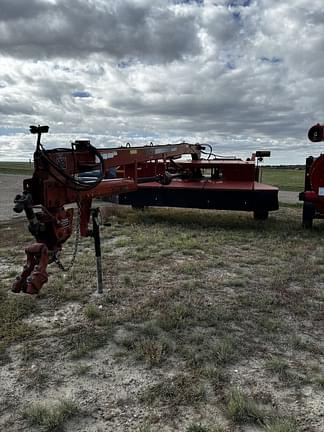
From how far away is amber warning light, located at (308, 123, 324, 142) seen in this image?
731 cm

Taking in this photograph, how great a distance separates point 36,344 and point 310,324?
7.93 ft

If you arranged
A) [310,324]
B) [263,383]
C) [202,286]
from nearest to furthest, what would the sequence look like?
[263,383] → [310,324] → [202,286]

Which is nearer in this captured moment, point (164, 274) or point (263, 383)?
point (263, 383)

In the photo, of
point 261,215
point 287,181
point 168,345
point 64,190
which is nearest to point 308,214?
point 261,215

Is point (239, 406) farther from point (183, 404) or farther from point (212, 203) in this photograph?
point (212, 203)

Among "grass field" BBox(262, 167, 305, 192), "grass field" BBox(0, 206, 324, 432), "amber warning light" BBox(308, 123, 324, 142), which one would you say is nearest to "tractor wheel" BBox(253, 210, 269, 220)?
"amber warning light" BBox(308, 123, 324, 142)

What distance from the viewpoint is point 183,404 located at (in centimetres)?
250

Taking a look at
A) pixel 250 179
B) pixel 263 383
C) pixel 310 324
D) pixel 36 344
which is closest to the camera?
pixel 263 383

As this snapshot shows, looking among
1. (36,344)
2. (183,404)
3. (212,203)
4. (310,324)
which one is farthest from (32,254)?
(212,203)

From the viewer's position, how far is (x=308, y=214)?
7.80 metres

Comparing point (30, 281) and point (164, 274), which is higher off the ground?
point (30, 281)

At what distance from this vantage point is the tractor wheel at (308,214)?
7719 mm

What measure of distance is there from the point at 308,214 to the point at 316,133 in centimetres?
155

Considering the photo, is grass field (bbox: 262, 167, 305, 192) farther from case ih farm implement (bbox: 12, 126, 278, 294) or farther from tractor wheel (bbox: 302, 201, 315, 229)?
case ih farm implement (bbox: 12, 126, 278, 294)
